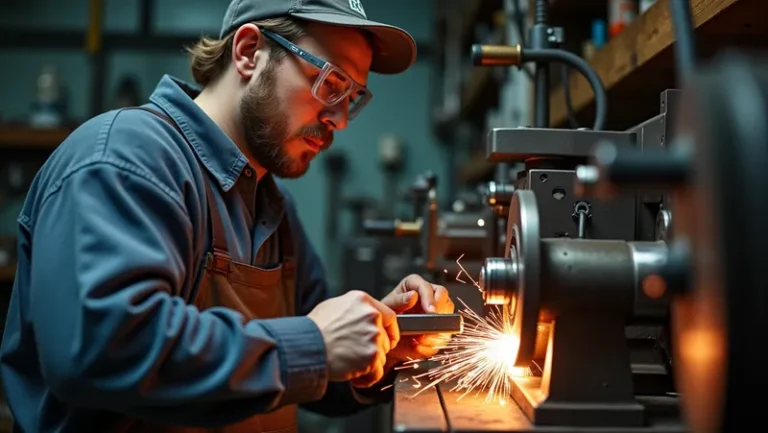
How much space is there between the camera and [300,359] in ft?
3.55

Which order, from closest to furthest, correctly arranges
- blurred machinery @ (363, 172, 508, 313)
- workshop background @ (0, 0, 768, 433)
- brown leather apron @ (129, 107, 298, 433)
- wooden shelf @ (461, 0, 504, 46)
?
brown leather apron @ (129, 107, 298, 433) < blurred machinery @ (363, 172, 508, 313) < wooden shelf @ (461, 0, 504, 46) < workshop background @ (0, 0, 768, 433)

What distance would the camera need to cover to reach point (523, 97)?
275 cm

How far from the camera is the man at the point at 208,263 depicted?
1024 mm

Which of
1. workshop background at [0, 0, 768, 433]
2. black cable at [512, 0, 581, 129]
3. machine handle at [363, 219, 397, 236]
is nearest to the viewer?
black cable at [512, 0, 581, 129]

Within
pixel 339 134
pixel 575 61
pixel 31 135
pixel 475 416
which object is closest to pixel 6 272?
pixel 31 135

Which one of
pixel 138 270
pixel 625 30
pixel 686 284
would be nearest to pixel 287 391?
pixel 138 270

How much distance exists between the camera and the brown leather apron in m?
1.31

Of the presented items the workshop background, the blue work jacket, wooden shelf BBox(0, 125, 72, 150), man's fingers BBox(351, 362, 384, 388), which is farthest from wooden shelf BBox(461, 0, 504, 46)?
the blue work jacket

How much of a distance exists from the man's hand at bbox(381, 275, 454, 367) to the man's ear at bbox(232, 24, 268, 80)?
543 millimetres

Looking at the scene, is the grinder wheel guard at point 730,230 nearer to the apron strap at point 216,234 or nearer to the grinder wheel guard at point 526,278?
the grinder wheel guard at point 526,278

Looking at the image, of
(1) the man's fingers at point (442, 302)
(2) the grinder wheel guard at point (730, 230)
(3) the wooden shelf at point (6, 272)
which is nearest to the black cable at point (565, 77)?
(1) the man's fingers at point (442, 302)

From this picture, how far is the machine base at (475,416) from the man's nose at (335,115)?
2.06ft

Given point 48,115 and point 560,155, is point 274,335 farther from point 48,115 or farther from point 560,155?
point 48,115

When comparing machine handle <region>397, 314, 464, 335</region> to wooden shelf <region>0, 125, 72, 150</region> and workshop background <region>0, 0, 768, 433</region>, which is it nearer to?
workshop background <region>0, 0, 768, 433</region>
